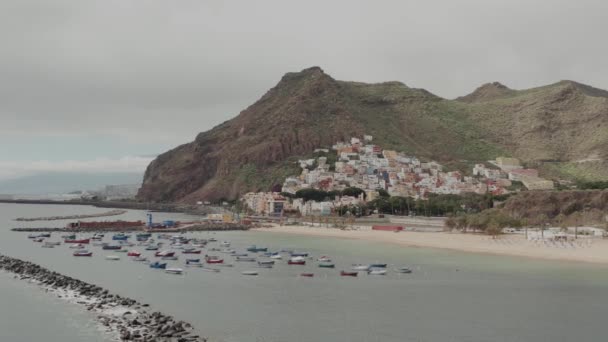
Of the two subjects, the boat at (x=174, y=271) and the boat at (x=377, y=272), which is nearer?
the boat at (x=377, y=272)

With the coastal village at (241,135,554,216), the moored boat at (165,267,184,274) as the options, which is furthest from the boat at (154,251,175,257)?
the coastal village at (241,135,554,216)

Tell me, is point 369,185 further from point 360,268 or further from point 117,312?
point 117,312

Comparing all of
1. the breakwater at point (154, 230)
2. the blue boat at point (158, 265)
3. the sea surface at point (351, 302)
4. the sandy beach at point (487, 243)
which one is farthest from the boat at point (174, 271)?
the breakwater at point (154, 230)

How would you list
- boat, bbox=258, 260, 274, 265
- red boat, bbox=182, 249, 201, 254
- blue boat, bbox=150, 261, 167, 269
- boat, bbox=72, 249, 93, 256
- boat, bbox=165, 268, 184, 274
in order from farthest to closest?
1. red boat, bbox=182, 249, 201, 254
2. boat, bbox=72, 249, 93, 256
3. boat, bbox=258, 260, 274, 265
4. blue boat, bbox=150, 261, 167, 269
5. boat, bbox=165, 268, 184, 274

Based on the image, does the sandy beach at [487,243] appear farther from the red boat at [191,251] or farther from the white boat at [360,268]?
the red boat at [191,251]

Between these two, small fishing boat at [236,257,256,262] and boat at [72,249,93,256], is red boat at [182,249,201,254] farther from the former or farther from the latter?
boat at [72,249,93,256]

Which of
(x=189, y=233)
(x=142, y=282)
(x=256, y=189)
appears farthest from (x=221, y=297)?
(x=256, y=189)
